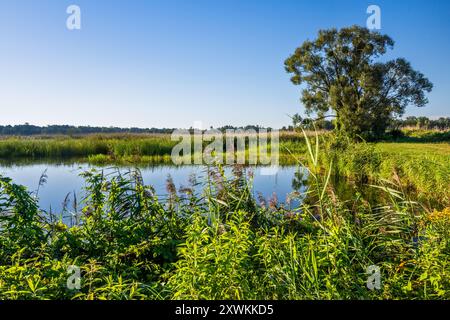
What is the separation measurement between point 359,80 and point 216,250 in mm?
32527

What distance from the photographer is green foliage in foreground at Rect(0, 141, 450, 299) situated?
7.84 ft

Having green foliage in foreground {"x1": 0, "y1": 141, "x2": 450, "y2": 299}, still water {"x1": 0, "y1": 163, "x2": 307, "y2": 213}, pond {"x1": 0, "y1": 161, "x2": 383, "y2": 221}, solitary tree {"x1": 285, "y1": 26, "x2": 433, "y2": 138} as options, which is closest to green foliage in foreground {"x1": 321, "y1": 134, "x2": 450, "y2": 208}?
pond {"x1": 0, "y1": 161, "x2": 383, "y2": 221}

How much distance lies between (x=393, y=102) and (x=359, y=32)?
23.8 ft

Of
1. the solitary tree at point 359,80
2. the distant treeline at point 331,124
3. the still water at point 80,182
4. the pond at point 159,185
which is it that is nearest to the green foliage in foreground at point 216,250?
the distant treeline at point 331,124

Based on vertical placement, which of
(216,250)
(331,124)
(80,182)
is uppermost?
(331,124)

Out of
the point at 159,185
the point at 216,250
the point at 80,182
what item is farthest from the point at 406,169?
the point at 80,182

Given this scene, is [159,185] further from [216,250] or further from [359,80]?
[359,80]

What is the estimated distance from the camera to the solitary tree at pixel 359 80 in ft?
103

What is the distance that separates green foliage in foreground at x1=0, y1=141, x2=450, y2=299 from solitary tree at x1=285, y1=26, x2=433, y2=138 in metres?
28.4

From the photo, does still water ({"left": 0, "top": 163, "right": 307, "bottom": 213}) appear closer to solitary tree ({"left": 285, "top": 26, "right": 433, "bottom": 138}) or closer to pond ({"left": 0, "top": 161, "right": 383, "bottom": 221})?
pond ({"left": 0, "top": 161, "right": 383, "bottom": 221})

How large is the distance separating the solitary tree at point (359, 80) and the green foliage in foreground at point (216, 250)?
1117 inches

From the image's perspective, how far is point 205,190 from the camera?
416cm

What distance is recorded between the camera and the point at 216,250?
2.53 metres

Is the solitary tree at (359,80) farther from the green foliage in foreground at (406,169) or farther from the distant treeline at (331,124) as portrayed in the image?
the green foliage in foreground at (406,169)
